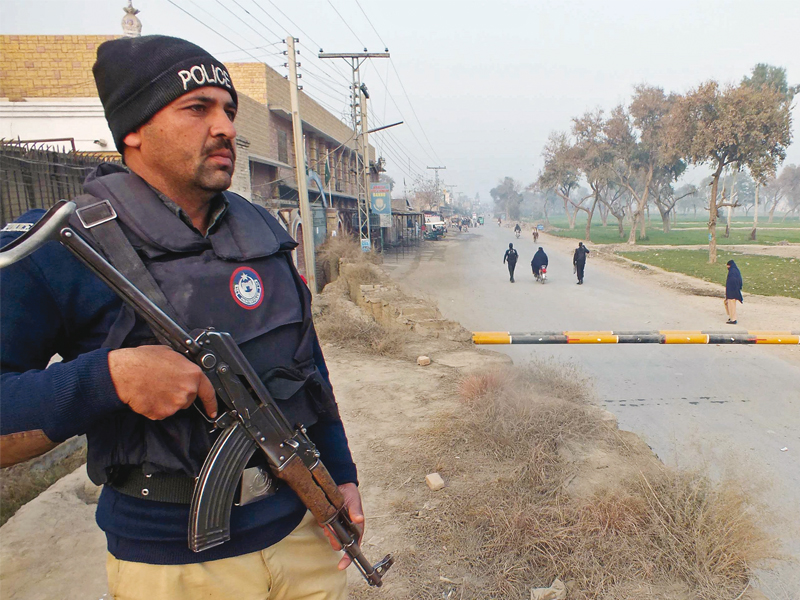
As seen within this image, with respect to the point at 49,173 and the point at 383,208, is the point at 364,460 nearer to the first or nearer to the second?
the point at 49,173

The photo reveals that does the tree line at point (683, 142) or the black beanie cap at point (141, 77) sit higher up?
the tree line at point (683, 142)

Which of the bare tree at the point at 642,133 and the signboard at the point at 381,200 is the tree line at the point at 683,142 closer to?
the bare tree at the point at 642,133

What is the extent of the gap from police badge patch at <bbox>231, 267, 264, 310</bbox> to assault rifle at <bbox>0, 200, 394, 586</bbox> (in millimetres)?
114

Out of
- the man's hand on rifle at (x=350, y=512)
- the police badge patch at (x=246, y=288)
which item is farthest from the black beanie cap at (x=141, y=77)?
the man's hand on rifle at (x=350, y=512)

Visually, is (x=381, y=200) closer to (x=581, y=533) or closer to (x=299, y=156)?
(x=299, y=156)

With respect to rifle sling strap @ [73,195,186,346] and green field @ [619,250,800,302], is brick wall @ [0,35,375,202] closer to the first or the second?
rifle sling strap @ [73,195,186,346]

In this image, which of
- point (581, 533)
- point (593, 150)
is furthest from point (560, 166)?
point (581, 533)

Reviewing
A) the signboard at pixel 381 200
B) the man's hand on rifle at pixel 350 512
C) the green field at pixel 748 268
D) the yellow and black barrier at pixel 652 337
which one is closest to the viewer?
the man's hand on rifle at pixel 350 512

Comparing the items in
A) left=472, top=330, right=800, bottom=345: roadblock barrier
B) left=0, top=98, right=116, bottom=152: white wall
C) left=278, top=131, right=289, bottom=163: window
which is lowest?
left=472, top=330, right=800, bottom=345: roadblock barrier

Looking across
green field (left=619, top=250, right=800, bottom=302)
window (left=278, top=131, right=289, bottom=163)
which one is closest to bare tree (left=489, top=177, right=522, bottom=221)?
green field (left=619, top=250, right=800, bottom=302)

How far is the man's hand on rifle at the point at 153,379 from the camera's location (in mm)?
951

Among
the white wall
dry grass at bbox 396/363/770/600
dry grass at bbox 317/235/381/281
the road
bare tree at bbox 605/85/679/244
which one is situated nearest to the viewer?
dry grass at bbox 396/363/770/600

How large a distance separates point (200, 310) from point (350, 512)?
76cm

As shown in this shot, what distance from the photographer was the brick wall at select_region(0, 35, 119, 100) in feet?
Answer: 38.6
